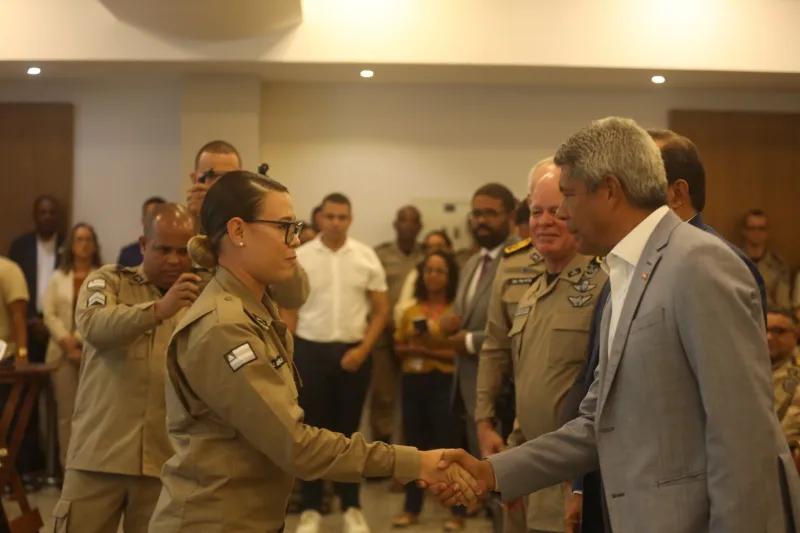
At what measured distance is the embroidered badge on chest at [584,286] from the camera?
10.2 feet

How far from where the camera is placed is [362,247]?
588cm

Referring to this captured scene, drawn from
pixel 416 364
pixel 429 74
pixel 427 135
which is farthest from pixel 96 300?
pixel 427 135

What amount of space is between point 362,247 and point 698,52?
2.60m

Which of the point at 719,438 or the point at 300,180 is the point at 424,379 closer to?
the point at 300,180

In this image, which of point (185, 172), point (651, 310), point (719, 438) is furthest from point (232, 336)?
point (185, 172)

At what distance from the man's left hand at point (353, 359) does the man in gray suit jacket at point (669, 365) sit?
3457mm

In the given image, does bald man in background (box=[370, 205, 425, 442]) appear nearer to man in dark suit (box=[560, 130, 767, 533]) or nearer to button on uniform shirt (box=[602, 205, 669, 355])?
man in dark suit (box=[560, 130, 767, 533])

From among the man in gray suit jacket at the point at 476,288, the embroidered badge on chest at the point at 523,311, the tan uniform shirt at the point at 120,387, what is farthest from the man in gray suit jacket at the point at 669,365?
the man in gray suit jacket at the point at 476,288

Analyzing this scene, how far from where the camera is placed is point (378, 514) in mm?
5746

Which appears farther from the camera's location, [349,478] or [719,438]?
[349,478]

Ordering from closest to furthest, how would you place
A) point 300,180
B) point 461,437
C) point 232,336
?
point 232,336 < point 461,437 < point 300,180

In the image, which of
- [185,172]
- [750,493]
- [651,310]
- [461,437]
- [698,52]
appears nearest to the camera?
[750,493]

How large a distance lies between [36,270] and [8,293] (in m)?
1.17

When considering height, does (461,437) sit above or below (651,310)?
below
